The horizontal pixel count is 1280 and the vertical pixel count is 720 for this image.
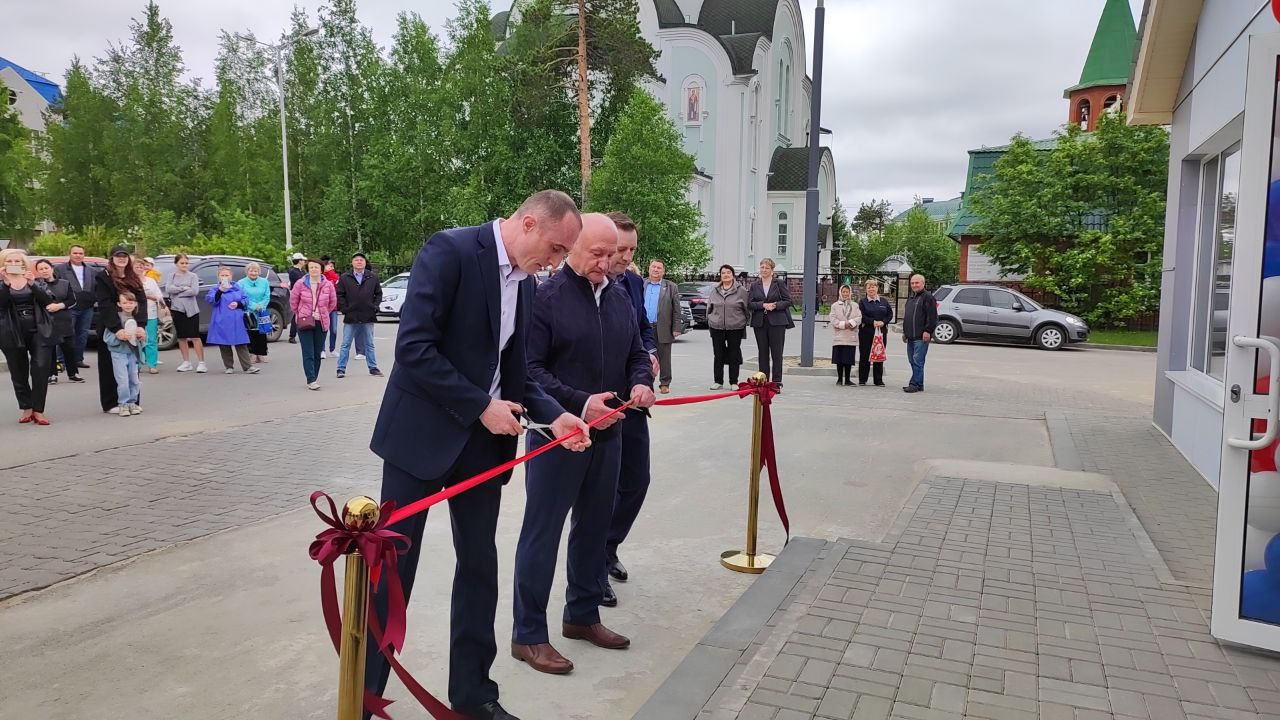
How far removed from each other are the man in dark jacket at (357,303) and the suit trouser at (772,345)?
20.9 feet

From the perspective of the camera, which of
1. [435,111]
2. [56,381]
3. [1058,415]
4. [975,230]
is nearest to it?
[1058,415]

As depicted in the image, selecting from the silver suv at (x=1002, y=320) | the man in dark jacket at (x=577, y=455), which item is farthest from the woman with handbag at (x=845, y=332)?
the silver suv at (x=1002, y=320)

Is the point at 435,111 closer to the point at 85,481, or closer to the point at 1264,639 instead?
the point at 85,481

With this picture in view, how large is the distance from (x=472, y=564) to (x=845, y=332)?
11.8 meters

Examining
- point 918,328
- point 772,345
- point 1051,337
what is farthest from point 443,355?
point 1051,337

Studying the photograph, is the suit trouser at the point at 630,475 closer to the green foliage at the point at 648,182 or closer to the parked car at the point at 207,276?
the parked car at the point at 207,276

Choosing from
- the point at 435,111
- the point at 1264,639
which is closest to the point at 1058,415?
the point at 1264,639

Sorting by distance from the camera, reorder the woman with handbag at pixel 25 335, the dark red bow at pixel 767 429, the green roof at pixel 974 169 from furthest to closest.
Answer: the green roof at pixel 974 169 → the woman with handbag at pixel 25 335 → the dark red bow at pixel 767 429

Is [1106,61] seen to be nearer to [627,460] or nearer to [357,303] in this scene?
[357,303]

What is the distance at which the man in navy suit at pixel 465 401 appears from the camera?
3.04m

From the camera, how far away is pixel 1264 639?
3.91m

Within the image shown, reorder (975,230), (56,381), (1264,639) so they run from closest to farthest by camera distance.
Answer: (1264,639)
(56,381)
(975,230)

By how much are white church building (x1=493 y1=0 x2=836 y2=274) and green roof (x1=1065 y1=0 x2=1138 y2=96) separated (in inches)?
621

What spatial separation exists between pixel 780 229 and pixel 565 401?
168ft
